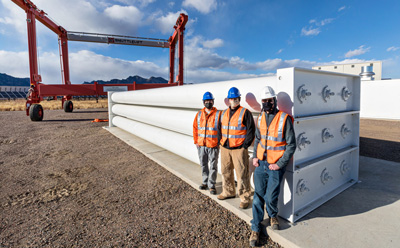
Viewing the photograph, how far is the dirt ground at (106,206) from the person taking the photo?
8.09 ft

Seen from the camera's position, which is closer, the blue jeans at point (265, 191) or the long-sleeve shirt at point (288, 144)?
the long-sleeve shirt at point (288, 144)

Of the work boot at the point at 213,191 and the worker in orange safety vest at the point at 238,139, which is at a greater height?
the worker in orange safety vest at the point at 238,139

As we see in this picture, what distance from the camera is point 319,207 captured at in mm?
2869

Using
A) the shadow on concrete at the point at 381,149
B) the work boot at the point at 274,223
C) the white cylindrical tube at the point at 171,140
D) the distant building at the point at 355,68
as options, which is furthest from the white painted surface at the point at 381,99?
the work boot at the point at 274,223

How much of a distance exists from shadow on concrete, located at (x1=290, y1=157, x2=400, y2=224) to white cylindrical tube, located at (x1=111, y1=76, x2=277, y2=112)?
1565 mm

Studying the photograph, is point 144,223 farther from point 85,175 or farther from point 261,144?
point 85,175

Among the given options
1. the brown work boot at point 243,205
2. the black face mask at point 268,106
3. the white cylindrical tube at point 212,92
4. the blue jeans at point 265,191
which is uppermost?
the white cylindrical tube at point 212,92

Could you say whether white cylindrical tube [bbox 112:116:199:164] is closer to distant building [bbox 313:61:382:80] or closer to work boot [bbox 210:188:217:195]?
work boot [bbox 210:188:217:195]

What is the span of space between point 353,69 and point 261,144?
29.2 m

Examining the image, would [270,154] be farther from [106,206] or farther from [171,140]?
[171,140]

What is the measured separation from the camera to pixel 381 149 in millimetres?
5961

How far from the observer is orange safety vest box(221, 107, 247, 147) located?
2832mm

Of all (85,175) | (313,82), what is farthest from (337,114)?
(85,175)

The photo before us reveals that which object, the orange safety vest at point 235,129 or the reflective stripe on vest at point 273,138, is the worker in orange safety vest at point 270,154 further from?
the orange safety vest at point 235,129
